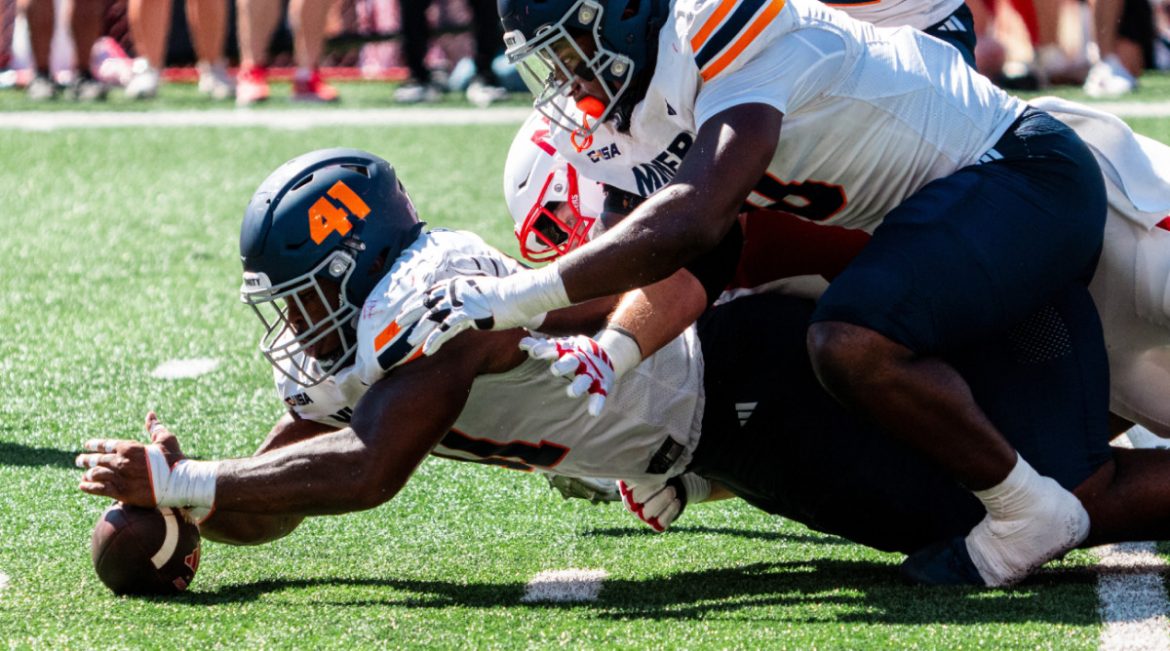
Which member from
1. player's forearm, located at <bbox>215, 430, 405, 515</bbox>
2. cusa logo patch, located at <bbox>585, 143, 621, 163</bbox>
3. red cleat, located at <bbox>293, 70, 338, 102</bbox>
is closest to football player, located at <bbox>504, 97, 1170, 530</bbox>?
cusa logo patch, located at <bbox>585, 143, 621, 163</bbox>

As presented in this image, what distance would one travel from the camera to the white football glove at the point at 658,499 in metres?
3.68

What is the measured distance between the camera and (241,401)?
4.79 m

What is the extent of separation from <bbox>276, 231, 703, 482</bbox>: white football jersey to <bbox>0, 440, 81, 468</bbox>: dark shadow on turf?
3.27 feet

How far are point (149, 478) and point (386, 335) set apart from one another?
20.1 inches

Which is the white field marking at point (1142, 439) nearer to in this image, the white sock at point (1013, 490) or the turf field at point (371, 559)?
the turf field at point (371, 559)

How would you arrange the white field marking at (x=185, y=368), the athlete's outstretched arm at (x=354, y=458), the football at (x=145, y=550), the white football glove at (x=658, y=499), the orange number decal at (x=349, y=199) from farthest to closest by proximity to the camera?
the white field marking at (x=185, y=368) → the white football glove at (x=658, y=499) → the orange number decal at (x=349, y=199) → the football at (x=145, y=550) → the athlete's outstretched arm at (x=354, y=458)

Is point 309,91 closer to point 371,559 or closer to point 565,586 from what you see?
point 371,559

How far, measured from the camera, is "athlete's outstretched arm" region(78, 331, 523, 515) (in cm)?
306

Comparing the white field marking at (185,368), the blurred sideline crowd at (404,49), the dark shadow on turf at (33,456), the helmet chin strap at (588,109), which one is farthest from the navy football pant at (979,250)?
the blurred sideline crowd at (404,49)

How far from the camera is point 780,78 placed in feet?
10.2

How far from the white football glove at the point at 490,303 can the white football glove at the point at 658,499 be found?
77 centimetres

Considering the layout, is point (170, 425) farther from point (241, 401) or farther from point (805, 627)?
point (805, 627)

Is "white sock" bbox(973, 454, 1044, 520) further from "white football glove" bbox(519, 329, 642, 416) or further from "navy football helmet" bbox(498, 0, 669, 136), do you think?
"navy football helmet" bbox(498, 0, 669, 136)

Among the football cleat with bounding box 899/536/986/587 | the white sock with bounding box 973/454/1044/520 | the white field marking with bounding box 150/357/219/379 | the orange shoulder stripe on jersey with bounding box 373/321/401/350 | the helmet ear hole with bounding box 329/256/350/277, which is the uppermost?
the helmet ear hole with bounding box 329/256/350/277
